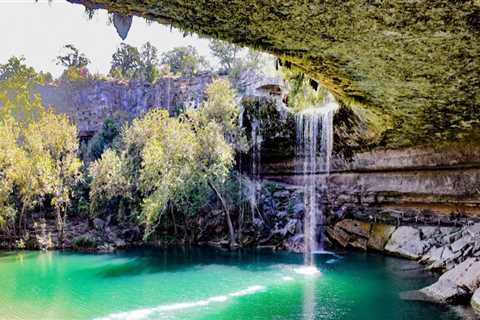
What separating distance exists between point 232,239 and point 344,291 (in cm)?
780

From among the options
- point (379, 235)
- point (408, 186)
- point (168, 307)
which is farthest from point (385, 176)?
point (168, 307)

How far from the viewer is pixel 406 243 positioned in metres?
14.8

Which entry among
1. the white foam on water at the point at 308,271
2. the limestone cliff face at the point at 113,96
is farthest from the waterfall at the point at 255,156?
the limestone cliff face at the point at 113,96

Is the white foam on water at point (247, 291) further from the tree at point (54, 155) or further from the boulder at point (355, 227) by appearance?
the tree at point (54, 155)

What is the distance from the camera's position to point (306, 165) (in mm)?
19000

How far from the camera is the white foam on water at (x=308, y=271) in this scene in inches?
502

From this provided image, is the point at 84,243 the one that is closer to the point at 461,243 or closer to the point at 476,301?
the point at 461,243

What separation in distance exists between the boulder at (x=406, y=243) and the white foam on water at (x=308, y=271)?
11.3 ft

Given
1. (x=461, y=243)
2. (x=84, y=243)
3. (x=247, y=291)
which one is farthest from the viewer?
(x=84, y=243)

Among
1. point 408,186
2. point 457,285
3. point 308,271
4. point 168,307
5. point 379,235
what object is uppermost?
point 408,186

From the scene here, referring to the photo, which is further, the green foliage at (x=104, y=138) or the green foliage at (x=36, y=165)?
the green foliage at (x=104, y=138)

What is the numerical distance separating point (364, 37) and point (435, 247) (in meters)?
10.1

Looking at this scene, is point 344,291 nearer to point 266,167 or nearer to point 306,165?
point 306,165

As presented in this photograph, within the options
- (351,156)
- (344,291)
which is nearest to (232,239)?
(351,156)
